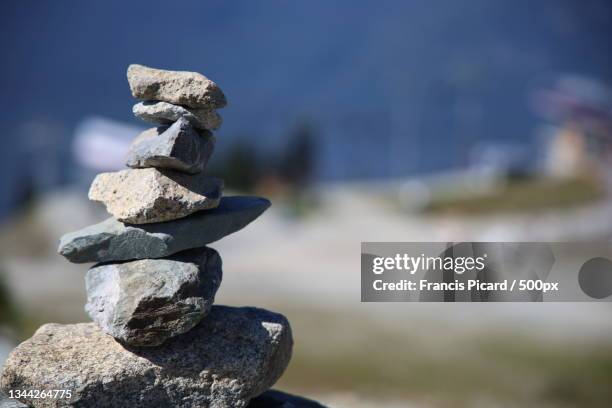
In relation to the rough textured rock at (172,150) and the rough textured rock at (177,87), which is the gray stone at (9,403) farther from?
the rough textured rock at (177,87)

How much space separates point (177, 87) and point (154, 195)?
39.9 inches

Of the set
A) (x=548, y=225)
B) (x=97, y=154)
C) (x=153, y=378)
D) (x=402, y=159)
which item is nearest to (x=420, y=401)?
(x=153, y=378)

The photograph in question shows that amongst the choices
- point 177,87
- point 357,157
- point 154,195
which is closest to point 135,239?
point 154,195

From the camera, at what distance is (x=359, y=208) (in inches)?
1612

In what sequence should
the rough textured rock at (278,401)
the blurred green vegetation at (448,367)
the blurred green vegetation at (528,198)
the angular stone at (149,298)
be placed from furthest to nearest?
the blurred green vegetation at (528,198), the blurred green vegetation at (448,367), the rough textured rock at (278,401), the angular stone at (149,298)

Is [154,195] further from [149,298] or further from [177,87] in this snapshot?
[177,87]

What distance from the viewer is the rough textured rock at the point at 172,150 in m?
5.46

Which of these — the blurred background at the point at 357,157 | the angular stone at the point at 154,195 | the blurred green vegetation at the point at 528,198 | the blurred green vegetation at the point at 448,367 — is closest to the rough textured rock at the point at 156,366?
the angular stone at the point at 154,195

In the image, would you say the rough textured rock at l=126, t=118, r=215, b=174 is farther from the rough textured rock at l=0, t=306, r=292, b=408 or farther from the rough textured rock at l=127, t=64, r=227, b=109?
the rough textured rock at l=0, t=306, r=292, b=408

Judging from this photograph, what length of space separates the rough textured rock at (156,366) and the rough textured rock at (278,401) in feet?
2.62

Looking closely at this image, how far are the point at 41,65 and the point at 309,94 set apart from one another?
993 inches

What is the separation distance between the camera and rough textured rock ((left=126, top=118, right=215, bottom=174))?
5.46 meters

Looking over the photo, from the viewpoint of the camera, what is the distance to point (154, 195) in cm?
540

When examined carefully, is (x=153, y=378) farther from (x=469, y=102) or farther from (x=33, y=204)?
(x=469, y=102)
